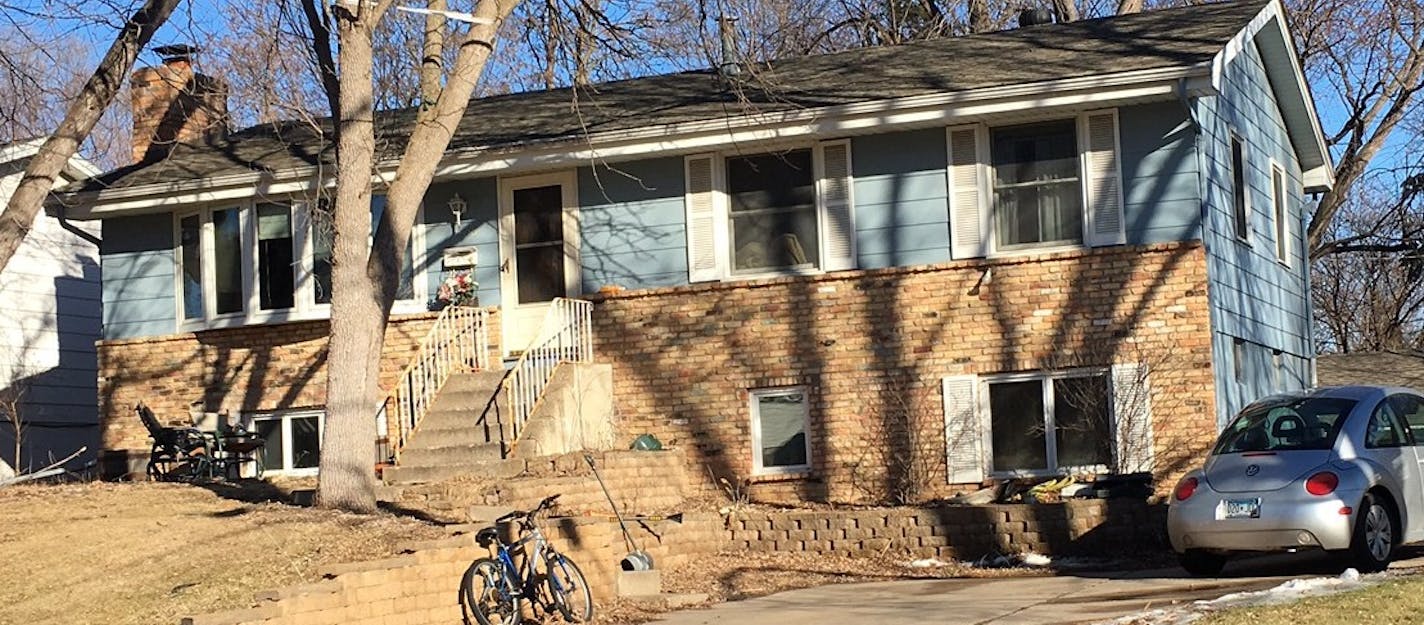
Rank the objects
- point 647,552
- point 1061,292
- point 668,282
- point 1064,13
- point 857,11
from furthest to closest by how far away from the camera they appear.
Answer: point 857,11 → point 1064,13 → point 668,282 → point 1061,292 → point 647,552

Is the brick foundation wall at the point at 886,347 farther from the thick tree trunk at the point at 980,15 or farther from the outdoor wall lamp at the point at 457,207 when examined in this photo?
the thick tree trunk at the point at 980,15

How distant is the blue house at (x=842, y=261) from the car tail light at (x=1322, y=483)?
17.4 feet

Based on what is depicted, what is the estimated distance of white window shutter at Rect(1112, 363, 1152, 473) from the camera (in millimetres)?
18312

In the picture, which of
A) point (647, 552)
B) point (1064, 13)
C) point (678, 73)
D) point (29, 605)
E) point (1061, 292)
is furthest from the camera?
point (1064, 13)

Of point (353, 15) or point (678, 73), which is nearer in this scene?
point (353, 15)

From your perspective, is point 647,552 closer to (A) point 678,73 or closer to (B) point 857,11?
(A) point 678,73

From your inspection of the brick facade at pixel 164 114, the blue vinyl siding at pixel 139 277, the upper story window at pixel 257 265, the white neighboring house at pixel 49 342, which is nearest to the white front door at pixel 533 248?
the upper story window at pixel 257 265

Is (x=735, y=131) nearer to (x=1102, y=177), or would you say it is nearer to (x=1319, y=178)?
(x=1102, y=177)

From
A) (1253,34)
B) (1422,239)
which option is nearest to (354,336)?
(1253,34)

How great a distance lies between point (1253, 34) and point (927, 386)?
19.1 ft

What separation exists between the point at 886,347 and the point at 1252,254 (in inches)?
189

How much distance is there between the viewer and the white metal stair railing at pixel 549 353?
61.5 ft

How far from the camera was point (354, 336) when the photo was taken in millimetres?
15641

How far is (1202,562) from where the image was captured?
13781 mm
